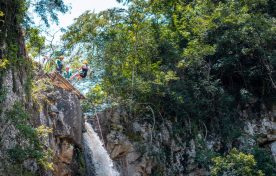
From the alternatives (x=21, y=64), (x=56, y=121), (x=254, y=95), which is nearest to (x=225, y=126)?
(x=254, y=95)

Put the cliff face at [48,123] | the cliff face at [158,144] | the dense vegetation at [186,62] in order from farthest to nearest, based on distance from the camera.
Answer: the dense vegetation at [186,62], the cliff face at [158,144], the cliff face at [48,123]

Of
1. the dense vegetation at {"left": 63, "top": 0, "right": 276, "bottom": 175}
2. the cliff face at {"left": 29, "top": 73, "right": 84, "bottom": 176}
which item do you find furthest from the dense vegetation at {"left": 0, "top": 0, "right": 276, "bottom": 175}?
the cliff face at {"left": 29, "top": 73, "right": 84, "bottom": 176}

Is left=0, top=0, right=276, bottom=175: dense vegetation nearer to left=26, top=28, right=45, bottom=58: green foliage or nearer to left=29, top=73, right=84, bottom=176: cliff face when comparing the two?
left=29, top=73, right=84, bottom=176: cliff face

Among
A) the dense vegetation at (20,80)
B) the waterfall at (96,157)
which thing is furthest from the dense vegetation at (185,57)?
the dense vegetation at (20,80)

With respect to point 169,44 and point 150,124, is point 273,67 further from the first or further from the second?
point 150,124

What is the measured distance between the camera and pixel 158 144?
12.1 metres

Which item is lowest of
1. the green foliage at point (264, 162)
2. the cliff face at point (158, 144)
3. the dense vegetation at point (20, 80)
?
the green foliage at point (264, 162)

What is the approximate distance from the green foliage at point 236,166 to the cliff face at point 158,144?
3.94ft

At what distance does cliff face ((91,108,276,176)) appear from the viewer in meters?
11.4

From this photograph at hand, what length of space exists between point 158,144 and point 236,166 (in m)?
2.88

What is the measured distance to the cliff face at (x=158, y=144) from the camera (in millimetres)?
11398

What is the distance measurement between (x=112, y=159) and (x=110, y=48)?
4.03m

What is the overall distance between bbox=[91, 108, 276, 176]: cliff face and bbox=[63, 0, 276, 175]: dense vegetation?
0.23 m

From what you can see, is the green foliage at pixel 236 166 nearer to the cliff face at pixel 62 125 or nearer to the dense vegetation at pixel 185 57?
the dense vegetation at pixel 185 57
